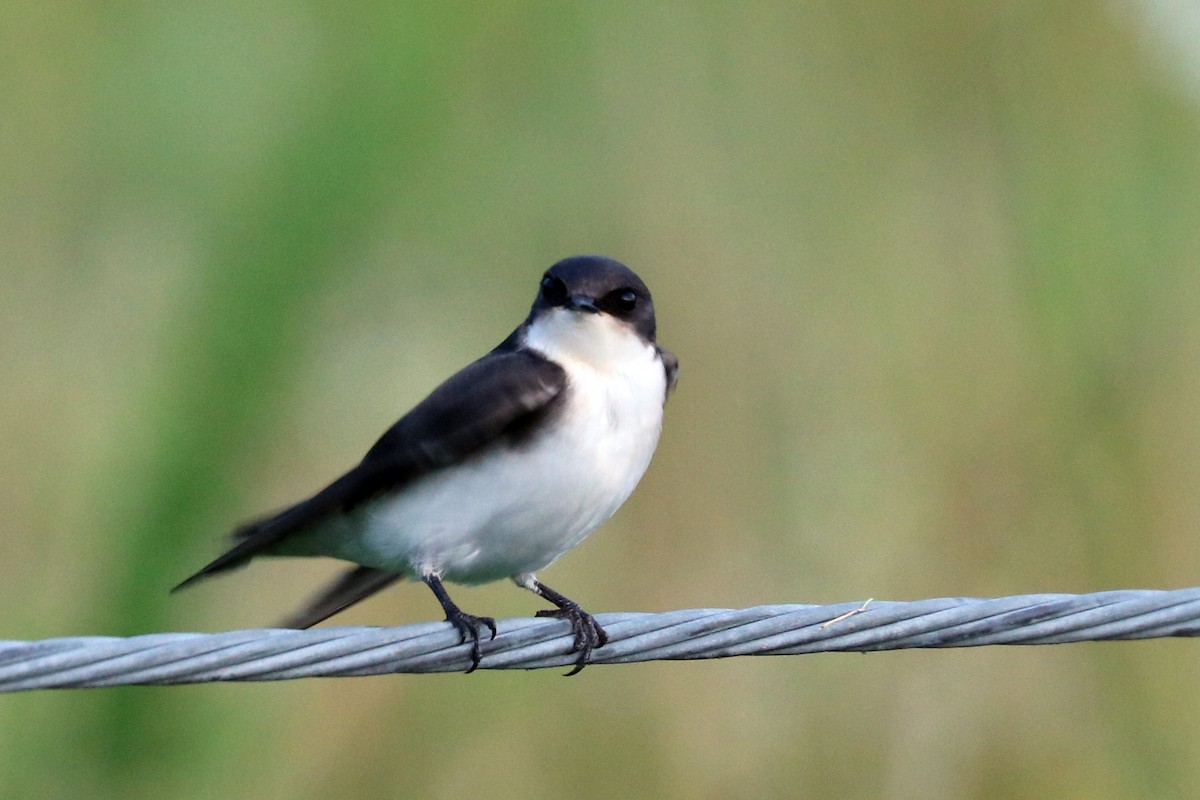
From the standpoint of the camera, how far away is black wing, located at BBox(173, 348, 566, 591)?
2770 mm

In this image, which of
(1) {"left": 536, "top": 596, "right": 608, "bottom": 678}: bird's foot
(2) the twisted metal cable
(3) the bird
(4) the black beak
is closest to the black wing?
(3) the bird

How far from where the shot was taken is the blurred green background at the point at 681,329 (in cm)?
380

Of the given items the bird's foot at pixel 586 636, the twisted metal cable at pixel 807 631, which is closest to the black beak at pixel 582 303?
the bird's foot at pixel 586 636

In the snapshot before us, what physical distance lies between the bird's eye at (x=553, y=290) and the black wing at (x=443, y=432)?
0.59 ft

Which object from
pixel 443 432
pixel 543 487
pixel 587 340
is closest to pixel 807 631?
pixel 543 487

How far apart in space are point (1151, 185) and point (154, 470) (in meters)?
2.87

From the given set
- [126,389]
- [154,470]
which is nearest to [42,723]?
[154,470]

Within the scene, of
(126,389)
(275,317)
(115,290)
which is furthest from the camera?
(115,290)

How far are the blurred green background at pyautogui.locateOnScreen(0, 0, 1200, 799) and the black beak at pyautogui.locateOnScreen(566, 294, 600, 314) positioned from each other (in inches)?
28.3

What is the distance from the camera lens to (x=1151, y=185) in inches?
173

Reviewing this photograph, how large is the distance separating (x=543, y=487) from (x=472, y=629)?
476 mm

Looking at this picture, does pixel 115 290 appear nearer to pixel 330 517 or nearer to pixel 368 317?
pixel 368 317

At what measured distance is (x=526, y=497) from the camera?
2791 millimetres

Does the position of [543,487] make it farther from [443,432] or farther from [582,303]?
[582,303]
